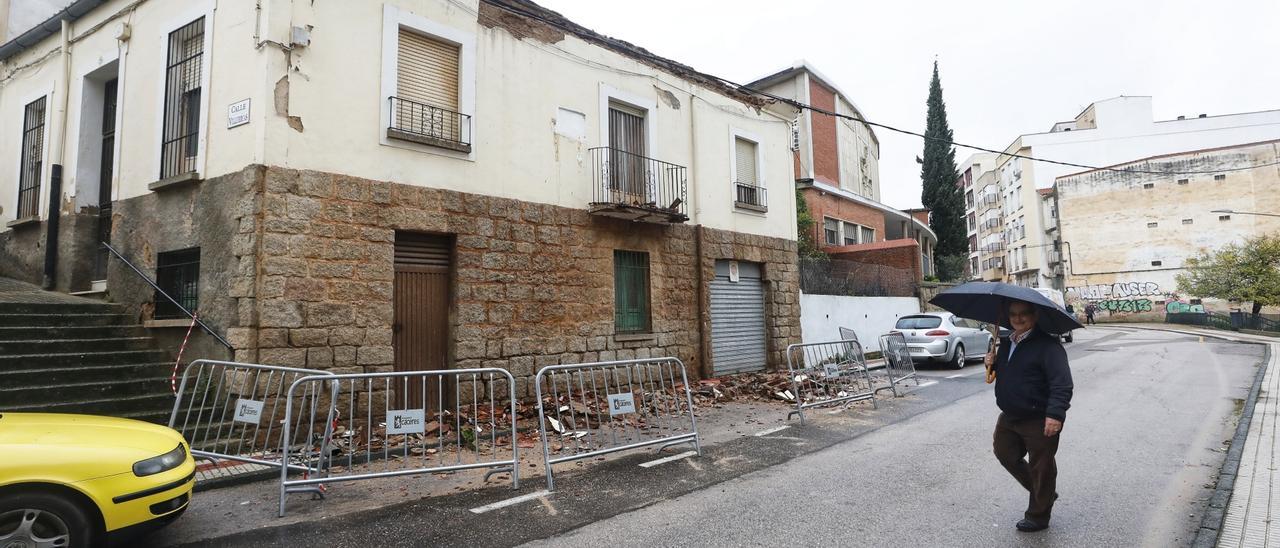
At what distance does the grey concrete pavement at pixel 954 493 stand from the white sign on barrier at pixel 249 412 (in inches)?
117

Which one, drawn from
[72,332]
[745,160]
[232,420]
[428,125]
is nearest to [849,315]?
[745,160]

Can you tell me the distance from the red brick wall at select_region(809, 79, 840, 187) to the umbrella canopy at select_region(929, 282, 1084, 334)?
71.6 feet

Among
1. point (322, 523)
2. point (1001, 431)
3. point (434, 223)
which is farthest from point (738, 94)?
point (322, 523)

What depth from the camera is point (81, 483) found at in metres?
3.58

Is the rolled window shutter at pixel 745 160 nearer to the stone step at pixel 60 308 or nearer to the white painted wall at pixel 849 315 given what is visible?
the white painted wall at pixel 849 315

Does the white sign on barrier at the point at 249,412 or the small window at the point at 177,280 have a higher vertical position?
the small window at the point at 177,280

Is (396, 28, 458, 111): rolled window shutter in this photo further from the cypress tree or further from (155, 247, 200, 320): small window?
the cypress tree

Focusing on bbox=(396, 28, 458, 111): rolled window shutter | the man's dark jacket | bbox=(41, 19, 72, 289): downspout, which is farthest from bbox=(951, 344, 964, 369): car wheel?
bbox=(41, 19, 72, 289): downspout

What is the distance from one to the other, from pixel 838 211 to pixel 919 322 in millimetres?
10002

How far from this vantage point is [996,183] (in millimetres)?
66812

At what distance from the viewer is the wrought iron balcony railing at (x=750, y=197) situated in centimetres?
1380

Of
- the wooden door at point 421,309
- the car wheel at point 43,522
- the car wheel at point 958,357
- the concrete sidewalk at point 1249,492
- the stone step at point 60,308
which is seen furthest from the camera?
the car wheel at point 958,357

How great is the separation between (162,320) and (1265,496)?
1126 centimetres

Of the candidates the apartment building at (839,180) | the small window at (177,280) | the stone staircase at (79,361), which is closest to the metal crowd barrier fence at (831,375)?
the small window at (177,280)
